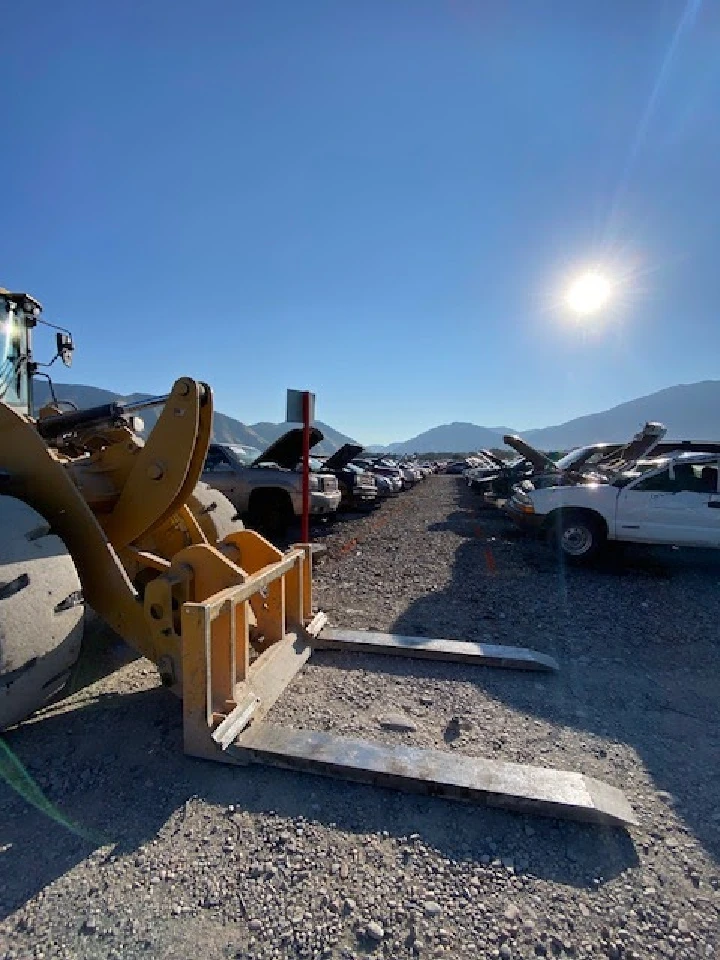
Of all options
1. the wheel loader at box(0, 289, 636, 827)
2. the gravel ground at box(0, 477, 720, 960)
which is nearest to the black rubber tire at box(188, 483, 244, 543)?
the wheel loader at box(0, 289, 636, 827)

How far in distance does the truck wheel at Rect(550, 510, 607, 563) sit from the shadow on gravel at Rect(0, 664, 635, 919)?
667cm

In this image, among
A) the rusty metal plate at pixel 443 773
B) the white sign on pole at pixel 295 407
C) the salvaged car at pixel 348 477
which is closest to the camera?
the rusty metal plate at pixel 443 773

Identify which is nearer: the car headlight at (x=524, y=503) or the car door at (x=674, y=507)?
the car door at (x=674, y=507)

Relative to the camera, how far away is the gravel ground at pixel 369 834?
6.60 ft

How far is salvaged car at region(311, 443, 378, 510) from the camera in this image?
564 inches

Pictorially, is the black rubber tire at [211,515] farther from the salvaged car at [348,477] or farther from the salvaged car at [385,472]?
the salvaged car at [385,472]

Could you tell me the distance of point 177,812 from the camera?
2.62 m

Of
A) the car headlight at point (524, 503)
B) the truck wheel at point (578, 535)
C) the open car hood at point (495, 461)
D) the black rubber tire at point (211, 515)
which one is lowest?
the truck wheel at point (578, 535)

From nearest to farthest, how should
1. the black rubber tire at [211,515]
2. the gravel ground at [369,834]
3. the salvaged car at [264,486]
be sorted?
the gravel ground at [369,834]
the black rubber tire at [211,515]
the salvaged car at [264,486]

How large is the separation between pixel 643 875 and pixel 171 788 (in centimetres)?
221

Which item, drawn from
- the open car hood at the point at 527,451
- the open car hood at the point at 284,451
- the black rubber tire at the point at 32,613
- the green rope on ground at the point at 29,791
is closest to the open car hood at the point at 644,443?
the open car hood at the point at 527,451

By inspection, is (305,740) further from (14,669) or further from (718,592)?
(718,592)

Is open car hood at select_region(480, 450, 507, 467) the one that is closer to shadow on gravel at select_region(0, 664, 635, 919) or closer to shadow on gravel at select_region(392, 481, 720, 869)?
shadow on gravel at select_region(392, 481, 720, 869)

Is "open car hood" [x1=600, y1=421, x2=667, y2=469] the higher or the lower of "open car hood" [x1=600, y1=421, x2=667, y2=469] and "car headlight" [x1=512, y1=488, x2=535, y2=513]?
the higher
